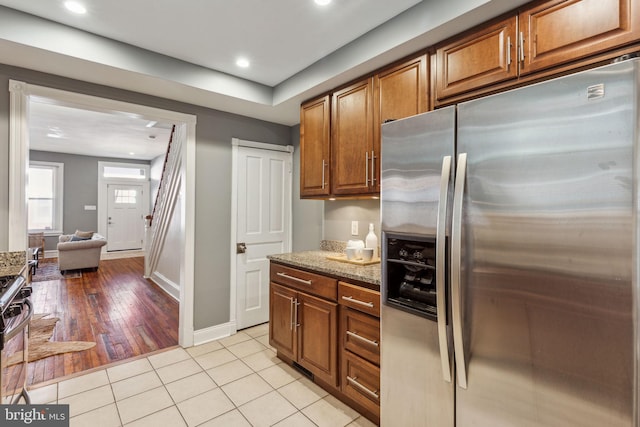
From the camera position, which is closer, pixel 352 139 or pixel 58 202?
pixel 352 139

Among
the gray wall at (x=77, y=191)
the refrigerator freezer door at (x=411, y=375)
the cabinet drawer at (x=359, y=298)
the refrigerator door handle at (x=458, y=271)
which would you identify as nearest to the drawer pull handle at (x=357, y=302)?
the cabinet drawer at (x=359, y=298)

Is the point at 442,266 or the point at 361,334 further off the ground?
the point at 442,266

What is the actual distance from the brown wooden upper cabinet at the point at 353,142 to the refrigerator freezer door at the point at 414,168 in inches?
24.8

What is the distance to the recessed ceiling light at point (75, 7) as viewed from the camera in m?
1.86

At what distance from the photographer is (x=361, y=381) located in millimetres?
1970

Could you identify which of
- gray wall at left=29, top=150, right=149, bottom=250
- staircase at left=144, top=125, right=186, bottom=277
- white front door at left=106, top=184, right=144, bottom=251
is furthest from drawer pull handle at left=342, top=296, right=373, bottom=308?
gray wall at left=29, top=150, right=149, bottom=250

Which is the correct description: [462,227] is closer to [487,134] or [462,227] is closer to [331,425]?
[487,134]

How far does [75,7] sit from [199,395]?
2674 millimetres

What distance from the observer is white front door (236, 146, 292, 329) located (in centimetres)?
346

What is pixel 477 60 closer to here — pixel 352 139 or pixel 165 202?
pixel 352 139

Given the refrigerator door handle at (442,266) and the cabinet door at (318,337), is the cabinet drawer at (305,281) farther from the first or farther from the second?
the refrigerator door handle at (442,266)

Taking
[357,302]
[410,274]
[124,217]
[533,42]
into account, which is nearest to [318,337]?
[357,302]

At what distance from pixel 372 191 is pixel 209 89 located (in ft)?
5.52

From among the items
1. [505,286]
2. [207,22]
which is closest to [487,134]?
[505,286]
